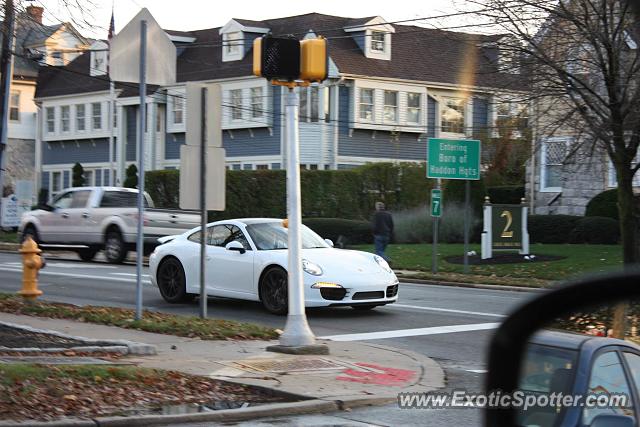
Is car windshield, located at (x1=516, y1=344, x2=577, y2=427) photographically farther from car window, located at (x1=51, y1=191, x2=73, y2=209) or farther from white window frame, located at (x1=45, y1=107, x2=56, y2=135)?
white window frame, located at (x1=45, y1=107, x2=56, y2=135)

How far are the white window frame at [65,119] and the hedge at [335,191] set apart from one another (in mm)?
20951

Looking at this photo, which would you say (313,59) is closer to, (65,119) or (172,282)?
(172,282)

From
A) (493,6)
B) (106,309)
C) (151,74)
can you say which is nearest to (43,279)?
(106,309)

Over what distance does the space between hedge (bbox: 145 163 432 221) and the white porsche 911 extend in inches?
877

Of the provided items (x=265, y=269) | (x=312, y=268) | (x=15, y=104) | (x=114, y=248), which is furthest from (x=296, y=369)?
(x=15, y=104)

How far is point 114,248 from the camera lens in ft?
89.2

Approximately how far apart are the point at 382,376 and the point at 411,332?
3726 mm

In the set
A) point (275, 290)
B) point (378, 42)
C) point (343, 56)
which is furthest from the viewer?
point (378, 42)

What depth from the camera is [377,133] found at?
4788 cm

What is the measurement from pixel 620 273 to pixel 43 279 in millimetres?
20200

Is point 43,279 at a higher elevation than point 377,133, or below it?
below

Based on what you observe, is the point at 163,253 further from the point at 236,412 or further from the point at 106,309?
the point at 236,412

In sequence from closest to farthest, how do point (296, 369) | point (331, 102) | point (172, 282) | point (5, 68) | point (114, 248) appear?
point (296, 369), point (172, 282), point (5, 68), point (114, 248), point (331, 102)

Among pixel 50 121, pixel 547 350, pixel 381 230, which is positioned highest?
pixel 50 121
